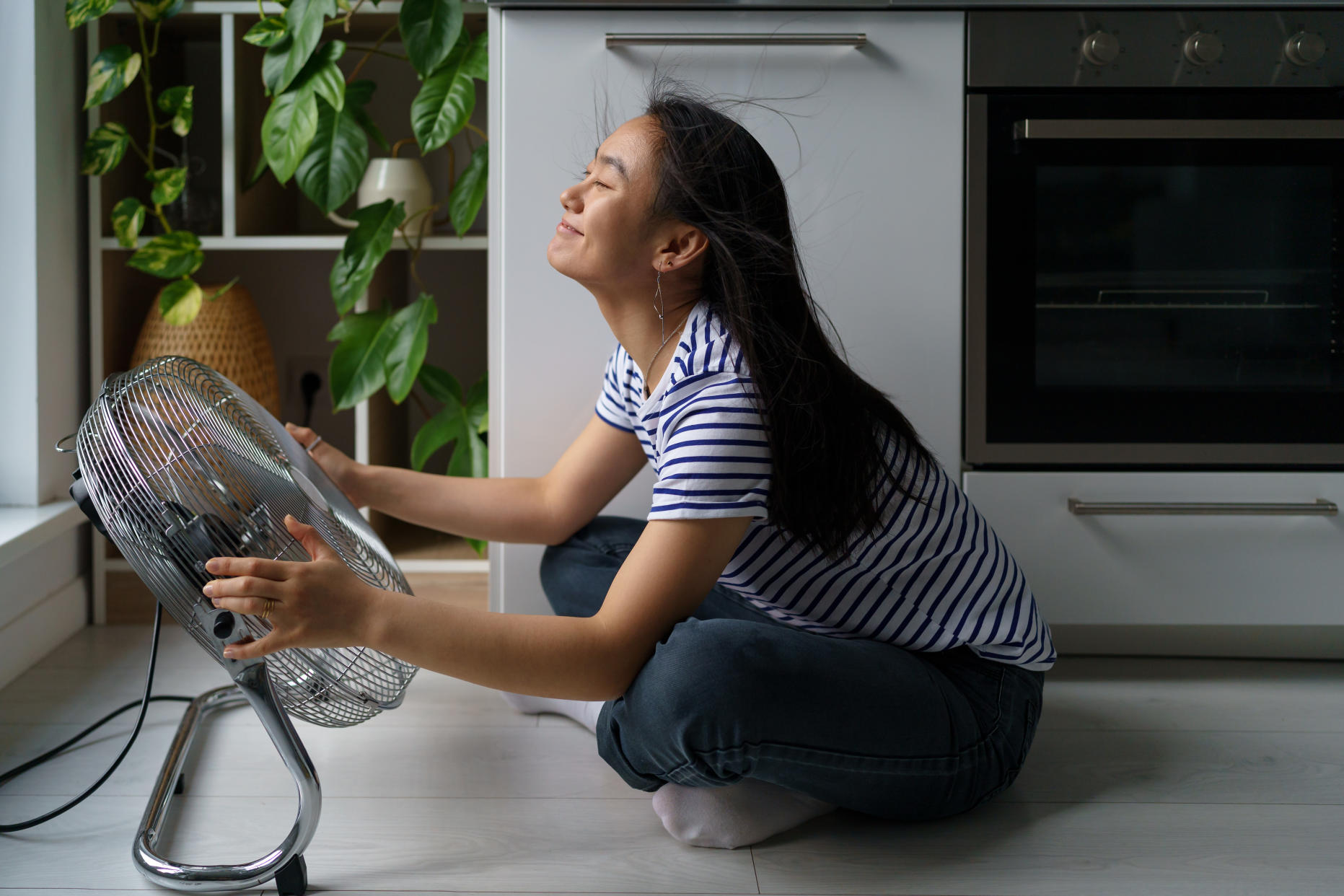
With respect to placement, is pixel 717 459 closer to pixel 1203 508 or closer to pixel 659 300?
pixel 659 300

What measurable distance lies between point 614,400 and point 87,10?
0.92 metres

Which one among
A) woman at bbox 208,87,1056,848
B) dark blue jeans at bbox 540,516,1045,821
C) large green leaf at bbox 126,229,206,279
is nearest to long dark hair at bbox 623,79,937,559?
woman at bbox 208,87,1056,848

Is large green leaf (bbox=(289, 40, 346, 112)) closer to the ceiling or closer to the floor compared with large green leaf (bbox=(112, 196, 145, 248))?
closer to the ceiling

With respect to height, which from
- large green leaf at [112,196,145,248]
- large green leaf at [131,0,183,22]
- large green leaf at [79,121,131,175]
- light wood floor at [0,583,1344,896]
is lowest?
light wood floor at [0,583,1344,896]

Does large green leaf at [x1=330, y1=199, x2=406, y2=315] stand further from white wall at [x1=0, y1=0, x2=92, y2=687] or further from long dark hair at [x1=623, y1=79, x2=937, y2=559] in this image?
long dark hair at [x1=623, y1=79, x2=937, y2=559]

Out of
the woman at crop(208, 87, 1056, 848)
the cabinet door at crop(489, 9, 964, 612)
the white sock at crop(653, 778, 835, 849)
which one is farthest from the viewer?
the cabinet door at crop(489, 9, 964, 612)

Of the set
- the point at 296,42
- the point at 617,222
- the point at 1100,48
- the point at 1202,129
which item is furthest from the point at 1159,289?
the point at 296,42

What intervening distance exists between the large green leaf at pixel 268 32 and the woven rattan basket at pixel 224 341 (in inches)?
14.9

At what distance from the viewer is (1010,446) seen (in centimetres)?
130

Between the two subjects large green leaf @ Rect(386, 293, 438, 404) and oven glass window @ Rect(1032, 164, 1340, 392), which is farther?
large green leaf @ Rect(386, 293, 438, 404)

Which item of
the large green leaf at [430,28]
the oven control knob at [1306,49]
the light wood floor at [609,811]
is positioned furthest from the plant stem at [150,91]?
the oven control knob at [1306,49]

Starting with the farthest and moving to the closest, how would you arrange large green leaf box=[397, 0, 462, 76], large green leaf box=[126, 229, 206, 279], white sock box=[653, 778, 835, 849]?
large green leaf box=[126, 229, 206, 279] → large green leaf box=[397, 0, 462, 76] → white sock box=[653, 778, 835, 849]

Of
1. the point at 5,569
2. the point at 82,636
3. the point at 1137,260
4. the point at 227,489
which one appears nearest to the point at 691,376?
the point at 227,489

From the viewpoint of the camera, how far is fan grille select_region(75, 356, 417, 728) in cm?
72
